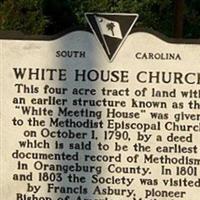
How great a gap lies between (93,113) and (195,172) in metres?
0.77

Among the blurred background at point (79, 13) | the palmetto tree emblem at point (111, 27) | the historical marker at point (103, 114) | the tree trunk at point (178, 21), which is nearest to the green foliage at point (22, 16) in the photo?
the blurred background at point (79, 13)

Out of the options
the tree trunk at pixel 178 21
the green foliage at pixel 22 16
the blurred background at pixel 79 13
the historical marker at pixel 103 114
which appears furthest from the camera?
the blurred background at pixel 79 13

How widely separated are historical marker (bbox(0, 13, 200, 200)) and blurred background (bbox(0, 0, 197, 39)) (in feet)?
14.5

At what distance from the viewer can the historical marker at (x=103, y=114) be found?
5.63 meters

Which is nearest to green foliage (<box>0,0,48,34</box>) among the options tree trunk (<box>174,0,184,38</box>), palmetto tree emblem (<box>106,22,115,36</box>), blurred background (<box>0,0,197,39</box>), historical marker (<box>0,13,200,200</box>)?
blurred background (<box>0,0,197,39</box>)

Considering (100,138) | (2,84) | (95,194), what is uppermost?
(2,84)

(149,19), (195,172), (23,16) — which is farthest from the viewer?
(149,19)

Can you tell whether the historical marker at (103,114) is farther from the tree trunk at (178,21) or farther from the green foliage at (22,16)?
the green foliage at (22,16)

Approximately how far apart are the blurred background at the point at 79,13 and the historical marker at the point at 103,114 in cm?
441

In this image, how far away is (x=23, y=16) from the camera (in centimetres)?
1037

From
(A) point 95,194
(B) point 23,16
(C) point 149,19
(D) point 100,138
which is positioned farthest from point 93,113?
(C) point 149,19

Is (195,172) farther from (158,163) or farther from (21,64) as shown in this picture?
(21,64)

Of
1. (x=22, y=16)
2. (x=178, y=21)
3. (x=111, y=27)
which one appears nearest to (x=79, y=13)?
(x=22, y=16)

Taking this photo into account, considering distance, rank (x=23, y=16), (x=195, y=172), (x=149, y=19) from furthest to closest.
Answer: (x=149, y=19) → (x=23, y=16) → (x=195, y=172)
